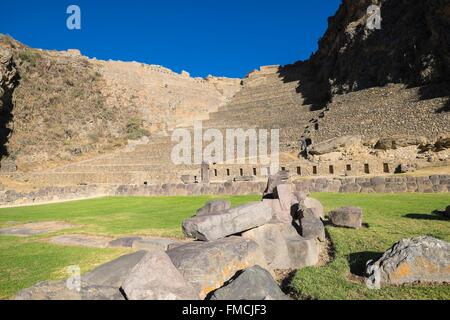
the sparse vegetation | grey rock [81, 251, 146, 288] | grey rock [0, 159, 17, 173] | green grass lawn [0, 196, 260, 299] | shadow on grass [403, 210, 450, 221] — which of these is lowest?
green grass lawn [0, 196, 260, 299]

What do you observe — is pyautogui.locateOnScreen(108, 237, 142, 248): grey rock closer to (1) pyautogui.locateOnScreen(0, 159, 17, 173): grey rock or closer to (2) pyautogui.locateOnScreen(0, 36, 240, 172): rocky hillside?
(1) pyautogui.locateOnScreen(0, 159, 17, 173): grey rock

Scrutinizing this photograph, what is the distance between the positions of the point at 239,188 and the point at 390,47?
92.2 ft

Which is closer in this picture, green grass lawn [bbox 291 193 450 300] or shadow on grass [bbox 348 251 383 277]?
green grass lawn [bbox 291 193 450 300]

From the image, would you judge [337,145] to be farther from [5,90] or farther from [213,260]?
[5,90]

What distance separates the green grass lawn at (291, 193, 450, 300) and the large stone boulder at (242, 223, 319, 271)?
409mm

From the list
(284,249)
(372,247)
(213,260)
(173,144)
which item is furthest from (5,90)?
(372,247)

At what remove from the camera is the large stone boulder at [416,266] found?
4191 millimetres

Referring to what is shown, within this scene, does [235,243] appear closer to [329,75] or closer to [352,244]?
[352,244]

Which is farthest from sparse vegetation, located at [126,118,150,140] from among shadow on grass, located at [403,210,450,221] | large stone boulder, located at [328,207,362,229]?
shadow on grass, located at [403,210,450,221]

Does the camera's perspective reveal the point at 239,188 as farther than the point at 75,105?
No

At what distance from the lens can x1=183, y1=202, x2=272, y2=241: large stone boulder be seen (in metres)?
5.30

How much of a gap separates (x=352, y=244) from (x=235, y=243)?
8.34ft

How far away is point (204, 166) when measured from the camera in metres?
21.8

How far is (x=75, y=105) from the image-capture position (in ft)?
166
